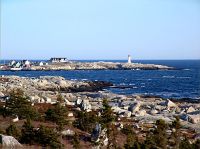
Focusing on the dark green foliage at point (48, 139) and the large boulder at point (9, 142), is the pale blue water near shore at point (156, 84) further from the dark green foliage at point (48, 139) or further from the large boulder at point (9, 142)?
the large boulder at point (9, 142)

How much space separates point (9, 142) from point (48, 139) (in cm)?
Answer: 192

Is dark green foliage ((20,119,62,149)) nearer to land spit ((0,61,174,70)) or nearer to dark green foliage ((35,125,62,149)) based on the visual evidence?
dark green foliage ((35,125,62,149))

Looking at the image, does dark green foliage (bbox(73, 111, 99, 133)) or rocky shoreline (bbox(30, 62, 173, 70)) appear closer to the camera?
dark green foliage (bbox(73, 111, 99, 133))

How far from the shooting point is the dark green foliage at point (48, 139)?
73.0ft

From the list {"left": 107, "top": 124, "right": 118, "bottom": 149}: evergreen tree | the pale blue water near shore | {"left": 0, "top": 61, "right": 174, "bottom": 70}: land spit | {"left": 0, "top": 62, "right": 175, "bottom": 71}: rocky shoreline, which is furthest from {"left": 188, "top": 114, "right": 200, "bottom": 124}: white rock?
{"left": 0, "top": 61, "right": 174, "bottom": 70}: land spit

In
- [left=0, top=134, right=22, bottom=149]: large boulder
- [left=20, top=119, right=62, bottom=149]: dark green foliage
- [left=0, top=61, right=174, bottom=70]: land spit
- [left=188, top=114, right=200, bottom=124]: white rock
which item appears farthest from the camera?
[left=0, top=61, right=174, bottom=70]: land spit

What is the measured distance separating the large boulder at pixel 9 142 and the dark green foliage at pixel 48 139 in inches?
46.3

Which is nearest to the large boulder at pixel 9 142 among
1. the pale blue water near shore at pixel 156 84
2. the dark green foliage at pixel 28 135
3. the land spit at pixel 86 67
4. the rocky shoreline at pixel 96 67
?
the dark green foliage at pixel 28 135

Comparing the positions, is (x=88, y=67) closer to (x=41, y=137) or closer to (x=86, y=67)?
(x=86, y=67)

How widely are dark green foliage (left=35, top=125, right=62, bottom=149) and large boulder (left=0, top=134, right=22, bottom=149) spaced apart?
118 cm

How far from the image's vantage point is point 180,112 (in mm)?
43562

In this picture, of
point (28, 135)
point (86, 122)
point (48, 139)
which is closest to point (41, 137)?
point (48, 139)

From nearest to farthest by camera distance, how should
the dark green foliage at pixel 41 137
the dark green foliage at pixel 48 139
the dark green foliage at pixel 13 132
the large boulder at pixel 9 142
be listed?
the large boulder at pixel 9 142 → the dark green foliage at pixel 48 139 → the dark green foliage at pixel 41 137 → the dark green foliage at pixel 13 132

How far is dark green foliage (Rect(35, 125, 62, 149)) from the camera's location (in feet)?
73.0
